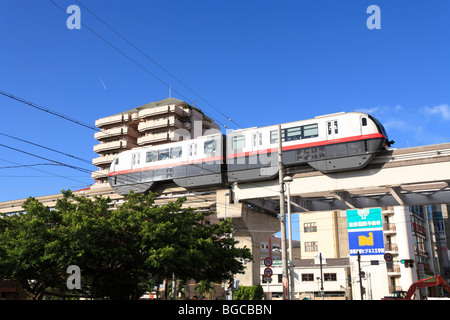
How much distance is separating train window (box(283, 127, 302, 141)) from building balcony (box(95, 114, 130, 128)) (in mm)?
79990

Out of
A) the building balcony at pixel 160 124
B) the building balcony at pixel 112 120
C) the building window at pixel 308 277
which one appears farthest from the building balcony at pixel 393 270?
the building balcony at pixel 112 120

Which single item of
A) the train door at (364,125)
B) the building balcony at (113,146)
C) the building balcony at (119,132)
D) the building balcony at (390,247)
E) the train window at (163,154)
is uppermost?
the building balcony at (119,132)

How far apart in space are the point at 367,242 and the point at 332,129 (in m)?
44.0

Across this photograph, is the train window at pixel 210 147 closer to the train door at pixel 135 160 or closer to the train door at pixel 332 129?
the train door at pixel 135 160

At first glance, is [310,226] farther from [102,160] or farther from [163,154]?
[163,154]

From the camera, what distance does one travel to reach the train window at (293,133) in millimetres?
32625

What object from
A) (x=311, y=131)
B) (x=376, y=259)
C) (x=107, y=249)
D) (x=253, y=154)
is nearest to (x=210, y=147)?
(x=253, y=154)

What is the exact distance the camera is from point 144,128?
4045 inches

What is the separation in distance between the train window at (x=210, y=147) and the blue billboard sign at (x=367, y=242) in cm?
4289

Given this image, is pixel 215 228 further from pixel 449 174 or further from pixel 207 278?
pixel 449 174

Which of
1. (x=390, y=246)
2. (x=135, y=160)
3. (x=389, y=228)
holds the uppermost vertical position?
(x=135, y=160)

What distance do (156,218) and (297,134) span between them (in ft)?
45.8

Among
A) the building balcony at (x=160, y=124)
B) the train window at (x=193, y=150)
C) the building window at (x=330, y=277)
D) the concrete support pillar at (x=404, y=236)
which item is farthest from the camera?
the building balcony at (x=160, y=124)
